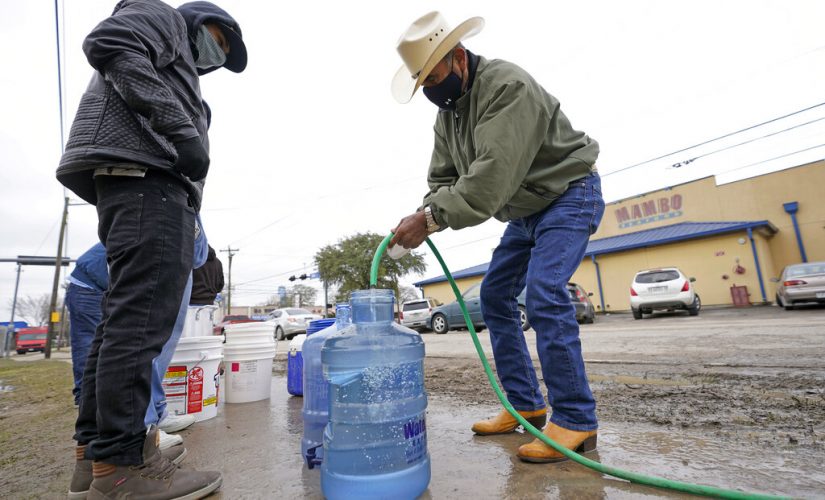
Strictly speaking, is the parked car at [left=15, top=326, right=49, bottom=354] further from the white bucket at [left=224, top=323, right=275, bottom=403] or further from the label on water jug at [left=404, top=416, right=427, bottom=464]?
the label on water jug at [left=404, top=416, right=427, bottom=464]

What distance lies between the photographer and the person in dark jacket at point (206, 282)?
415cm

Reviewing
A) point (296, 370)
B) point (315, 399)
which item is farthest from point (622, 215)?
point (315, 399)

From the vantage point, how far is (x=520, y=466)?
166cm

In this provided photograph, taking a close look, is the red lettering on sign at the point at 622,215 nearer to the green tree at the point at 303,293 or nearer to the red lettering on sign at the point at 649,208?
the red lettering on sign at the point at 649,208

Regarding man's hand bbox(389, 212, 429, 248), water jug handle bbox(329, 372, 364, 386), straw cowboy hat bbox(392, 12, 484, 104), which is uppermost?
straw cowboy hat bbox(392, 12, 484, 104)

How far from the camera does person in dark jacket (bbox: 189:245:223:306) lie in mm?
4146

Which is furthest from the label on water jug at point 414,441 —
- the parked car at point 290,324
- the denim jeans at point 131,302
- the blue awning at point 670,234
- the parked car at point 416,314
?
the blue awning at point 670,234

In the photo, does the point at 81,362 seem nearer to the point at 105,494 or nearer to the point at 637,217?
the point at 105,494

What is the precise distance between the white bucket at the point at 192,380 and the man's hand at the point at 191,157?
173cm

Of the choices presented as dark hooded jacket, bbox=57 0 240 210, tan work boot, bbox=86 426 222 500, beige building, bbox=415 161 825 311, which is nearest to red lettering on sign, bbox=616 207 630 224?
beige building, bbox=415 161 825 311

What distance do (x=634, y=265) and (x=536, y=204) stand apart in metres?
19.9

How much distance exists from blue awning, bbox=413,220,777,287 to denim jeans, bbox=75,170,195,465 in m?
19.1

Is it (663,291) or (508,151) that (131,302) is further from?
(663,291)

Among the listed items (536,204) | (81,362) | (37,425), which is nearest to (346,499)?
(536,204)
